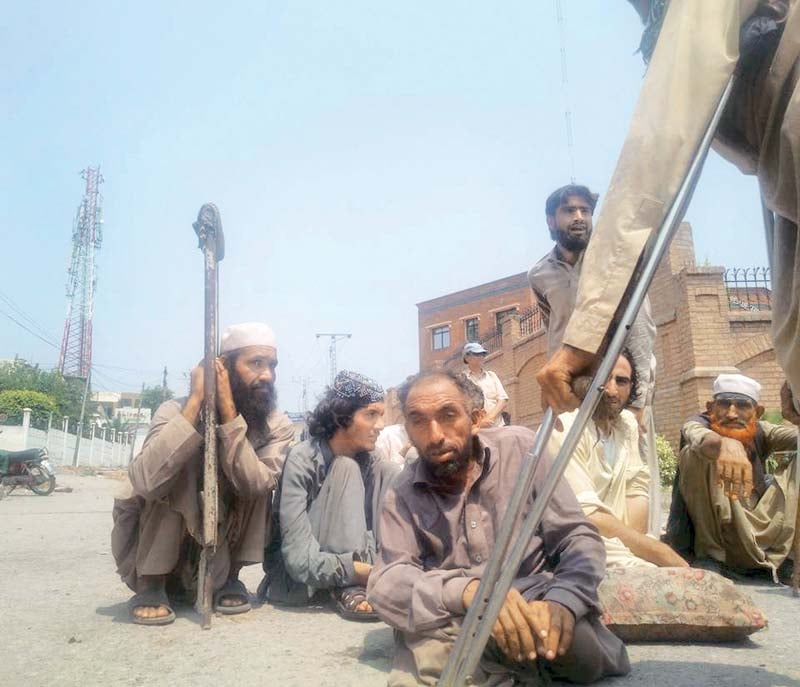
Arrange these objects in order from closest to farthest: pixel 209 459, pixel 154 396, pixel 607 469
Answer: pixel 209 459, pixel 607 469, pixel 154 396

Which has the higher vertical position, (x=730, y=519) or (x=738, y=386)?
(x=738, y=386)

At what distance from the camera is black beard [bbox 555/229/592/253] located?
443cm

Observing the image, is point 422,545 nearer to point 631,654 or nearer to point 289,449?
point 631,654

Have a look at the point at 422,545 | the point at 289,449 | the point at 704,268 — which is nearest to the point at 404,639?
the point at 422,545

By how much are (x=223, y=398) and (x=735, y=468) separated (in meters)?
2.60

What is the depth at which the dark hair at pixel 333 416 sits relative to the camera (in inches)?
163

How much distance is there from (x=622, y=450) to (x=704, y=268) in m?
10.6

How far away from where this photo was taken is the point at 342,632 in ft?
10.7

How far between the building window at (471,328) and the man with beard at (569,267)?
36.7 m

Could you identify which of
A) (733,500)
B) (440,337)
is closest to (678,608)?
(733,500)

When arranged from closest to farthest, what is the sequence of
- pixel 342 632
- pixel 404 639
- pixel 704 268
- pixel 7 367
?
pixel 404 639, pixel 342 632, pixel 704 268, pixel 7 367

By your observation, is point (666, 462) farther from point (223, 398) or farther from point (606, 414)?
point (223, 398)

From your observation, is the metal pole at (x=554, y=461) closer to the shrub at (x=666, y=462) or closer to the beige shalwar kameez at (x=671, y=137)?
the beige shalwar kameez at (x=671, y=137)

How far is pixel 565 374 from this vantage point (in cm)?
182
